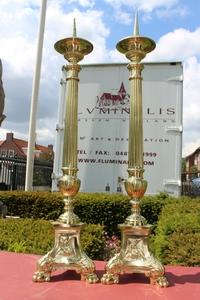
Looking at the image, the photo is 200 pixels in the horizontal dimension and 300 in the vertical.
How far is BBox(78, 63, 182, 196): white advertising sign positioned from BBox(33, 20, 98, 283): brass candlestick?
583 centimetres

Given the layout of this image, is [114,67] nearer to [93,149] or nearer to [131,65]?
[93,149]

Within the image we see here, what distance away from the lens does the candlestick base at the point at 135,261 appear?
3119mm

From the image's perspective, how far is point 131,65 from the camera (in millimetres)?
3426

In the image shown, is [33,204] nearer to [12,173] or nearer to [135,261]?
[12,173]

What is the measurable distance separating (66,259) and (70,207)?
41 centimetres

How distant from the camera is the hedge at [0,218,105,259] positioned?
4.90 metres

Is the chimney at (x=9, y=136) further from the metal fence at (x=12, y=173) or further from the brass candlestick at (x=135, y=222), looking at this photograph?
the brass candlestick at (x=135, y=222)

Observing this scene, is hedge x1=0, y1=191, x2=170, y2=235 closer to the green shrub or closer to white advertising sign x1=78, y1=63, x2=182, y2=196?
the green shrub

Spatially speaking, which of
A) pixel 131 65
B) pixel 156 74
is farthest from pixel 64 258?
pixel 156 74

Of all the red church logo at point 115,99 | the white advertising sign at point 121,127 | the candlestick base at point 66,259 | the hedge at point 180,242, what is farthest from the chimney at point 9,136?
the candlestick base at point 66,259

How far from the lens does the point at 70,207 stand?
3.36 meters

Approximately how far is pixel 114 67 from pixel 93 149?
1.97 m

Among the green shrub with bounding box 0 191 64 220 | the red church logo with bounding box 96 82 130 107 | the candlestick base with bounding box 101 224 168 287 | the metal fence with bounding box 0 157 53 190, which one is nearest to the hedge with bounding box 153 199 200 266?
the candlestick base with bounding box 101 224 168 287

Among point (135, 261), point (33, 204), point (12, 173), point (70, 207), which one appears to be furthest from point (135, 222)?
point (12, 173)
